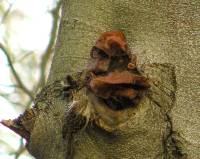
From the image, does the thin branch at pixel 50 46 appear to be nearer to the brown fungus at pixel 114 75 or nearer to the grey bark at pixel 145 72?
the grey bark at pixel 145 72

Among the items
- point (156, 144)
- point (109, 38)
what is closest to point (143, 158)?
point (156, 144)

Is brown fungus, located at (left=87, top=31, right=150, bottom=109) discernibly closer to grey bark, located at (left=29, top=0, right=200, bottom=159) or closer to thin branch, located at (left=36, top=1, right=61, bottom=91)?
grey bark, located at (left=29, top=0, right=200, bottom=159)

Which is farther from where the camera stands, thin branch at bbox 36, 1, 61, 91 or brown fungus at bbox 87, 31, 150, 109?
thin branch at bbox 36, 1, 61, 91

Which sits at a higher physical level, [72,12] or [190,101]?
[72,12]

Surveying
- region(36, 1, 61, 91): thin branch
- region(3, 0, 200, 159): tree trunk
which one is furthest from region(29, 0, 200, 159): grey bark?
region(36, 1, 61, 91): thin branch

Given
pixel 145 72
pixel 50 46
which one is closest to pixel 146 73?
pixel 145 72

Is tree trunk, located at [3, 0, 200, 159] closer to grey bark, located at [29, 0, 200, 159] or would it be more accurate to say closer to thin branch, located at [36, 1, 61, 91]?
grey bark, located at [29, 0, 200, 159]

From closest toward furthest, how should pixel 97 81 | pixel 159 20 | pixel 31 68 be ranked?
pixel 97 81 → pixel 159 20 → pixel 31 68

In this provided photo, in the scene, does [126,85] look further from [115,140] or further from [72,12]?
[72,12]
